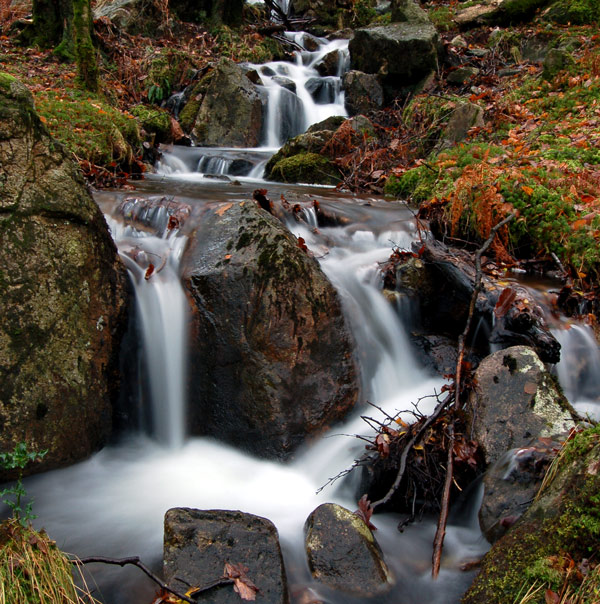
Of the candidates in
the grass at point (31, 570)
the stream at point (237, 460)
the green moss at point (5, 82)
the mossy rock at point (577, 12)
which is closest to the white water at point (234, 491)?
the stream at point (237, 460)

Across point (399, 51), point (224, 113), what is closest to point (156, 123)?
point (224, 113)

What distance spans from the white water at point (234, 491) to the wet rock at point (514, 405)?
2.03 ft

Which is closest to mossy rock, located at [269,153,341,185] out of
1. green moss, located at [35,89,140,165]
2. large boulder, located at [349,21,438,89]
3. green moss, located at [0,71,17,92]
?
green moss, located at [35,89,140,165]

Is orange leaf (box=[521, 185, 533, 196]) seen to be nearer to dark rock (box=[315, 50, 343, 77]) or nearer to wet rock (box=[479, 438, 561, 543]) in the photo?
wet rock (box=[479, 438, 561, 543])

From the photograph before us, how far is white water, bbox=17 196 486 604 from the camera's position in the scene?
2928 mm

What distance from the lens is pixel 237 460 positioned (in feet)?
12.8

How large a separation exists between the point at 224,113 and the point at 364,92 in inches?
149

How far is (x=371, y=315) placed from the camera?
493 centimetres

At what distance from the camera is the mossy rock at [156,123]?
1044 centimetres

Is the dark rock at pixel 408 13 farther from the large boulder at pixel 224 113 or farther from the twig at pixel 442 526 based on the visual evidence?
the twig at pixel 442 526

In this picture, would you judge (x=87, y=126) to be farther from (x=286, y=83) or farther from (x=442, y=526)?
(x=286, y=83)

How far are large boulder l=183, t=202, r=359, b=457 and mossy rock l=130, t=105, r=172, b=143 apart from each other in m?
7.18

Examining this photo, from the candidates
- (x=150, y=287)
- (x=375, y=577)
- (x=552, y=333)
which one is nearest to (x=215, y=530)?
(x=375, y=577)

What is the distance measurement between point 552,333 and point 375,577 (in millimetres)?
2950
